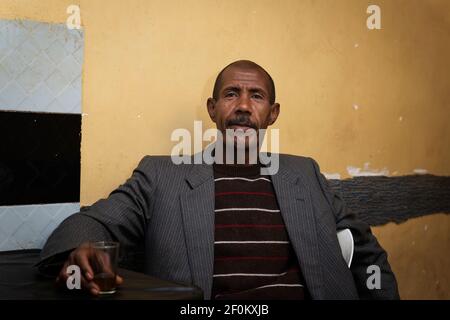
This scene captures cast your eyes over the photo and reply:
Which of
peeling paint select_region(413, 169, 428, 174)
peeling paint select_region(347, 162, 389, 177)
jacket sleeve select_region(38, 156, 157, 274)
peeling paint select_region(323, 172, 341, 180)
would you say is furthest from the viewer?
peeling paint select_region(413, 169, 428, 174)

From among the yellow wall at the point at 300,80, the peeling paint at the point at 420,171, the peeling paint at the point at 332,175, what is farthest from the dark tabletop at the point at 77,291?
the peeling paint at the point at 420,171

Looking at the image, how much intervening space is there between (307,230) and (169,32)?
0.84m

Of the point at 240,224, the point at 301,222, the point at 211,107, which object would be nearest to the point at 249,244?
the point at 240,224

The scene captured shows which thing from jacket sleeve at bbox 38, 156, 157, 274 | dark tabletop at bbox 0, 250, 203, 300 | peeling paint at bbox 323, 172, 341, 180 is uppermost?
peeling paint at bbox 323, 172, 341, 180

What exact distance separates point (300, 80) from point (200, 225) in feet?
3.12

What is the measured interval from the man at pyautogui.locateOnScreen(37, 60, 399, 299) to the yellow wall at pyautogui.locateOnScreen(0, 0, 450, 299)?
16cm

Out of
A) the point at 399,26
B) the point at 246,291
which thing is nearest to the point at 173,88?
the point at 246,291

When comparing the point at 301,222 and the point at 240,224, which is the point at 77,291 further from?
the point at 301,222

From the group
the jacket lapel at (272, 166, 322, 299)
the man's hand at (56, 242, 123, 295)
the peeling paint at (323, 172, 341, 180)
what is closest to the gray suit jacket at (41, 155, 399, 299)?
the jacket lapel at (272, 166, 322, 299)

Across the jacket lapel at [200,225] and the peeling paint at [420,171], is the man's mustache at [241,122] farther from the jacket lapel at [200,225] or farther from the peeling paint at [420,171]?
the peeling paint at [420,171]

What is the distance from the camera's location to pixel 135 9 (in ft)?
5.65

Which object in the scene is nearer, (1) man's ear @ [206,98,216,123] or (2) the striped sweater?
(2) the striped sweater

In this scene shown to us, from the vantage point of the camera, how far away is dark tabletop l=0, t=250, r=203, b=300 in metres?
0.98

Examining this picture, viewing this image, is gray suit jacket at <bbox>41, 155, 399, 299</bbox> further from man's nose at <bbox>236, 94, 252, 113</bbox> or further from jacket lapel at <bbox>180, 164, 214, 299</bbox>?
man's nose at <bbox>236, 94, 252, 113</bbox>
